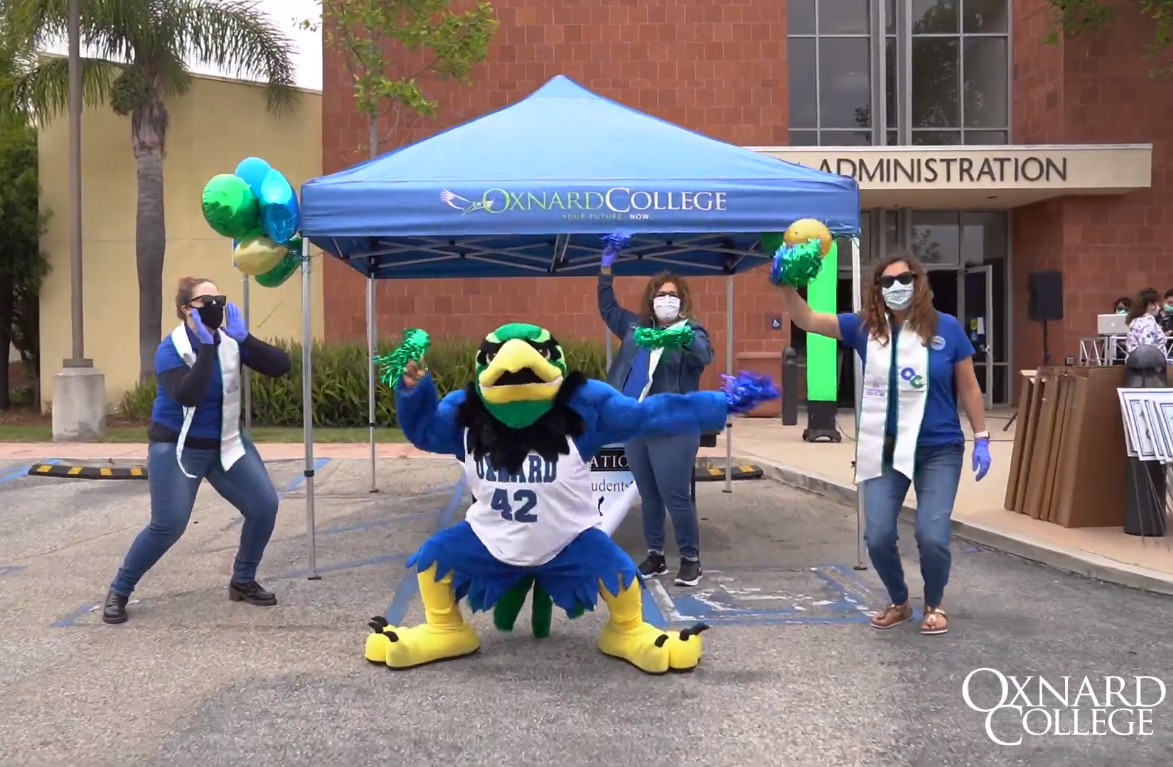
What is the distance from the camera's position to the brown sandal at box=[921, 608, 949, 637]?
5.08 m

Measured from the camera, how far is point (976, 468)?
5.04 meters

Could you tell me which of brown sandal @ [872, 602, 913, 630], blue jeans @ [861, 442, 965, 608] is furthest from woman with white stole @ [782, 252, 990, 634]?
brown sandal @ [872, 602, 913, 630]

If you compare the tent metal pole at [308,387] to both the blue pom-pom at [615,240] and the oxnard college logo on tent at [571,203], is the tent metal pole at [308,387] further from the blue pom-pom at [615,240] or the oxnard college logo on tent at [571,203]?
the blue pom-pom at [615,240]

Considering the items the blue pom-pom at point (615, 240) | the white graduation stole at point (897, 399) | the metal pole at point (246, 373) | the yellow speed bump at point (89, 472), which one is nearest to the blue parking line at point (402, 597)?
the metal pole at point (246, 373)

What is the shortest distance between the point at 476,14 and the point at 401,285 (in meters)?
4.62

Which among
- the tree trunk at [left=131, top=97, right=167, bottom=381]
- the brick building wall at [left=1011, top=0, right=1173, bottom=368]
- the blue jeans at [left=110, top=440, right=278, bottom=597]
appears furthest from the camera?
the brick building wall at [left=1011, top=0, right=1173, bottom=368]

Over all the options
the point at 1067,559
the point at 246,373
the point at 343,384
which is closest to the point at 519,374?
the point at 1067,559

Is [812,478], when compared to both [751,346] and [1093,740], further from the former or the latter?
[751,346]

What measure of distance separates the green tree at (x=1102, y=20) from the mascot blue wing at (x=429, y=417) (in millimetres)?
15327

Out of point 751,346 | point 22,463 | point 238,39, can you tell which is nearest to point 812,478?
point 751,346

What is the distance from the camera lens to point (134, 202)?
1769cm

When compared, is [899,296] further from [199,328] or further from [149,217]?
[149,217]

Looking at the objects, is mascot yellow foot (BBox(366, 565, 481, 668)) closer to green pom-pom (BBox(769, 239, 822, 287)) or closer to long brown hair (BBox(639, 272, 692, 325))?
long brown hair (BBox(639, 272, 692, 325))

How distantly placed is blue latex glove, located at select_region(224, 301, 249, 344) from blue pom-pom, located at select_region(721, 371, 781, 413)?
269cm
